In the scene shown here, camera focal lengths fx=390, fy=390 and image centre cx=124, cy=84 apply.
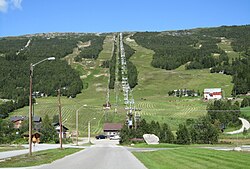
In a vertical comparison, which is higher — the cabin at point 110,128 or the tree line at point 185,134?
the tree line at point 185,134

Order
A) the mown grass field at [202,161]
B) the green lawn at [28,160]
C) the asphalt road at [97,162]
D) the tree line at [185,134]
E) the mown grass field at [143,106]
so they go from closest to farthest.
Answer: the mown grass field at [202,161] < the asphalt road at [97,162] < the green lawn at [28,160] < the tree line at [185,134] < the mown grass field at [143,106]

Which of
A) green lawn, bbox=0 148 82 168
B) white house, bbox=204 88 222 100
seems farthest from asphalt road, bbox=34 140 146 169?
white house, bbox=204 88 222 100

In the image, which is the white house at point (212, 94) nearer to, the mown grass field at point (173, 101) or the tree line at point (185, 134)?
the mown grass field at point (173, 101)

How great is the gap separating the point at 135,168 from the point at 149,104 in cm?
12616

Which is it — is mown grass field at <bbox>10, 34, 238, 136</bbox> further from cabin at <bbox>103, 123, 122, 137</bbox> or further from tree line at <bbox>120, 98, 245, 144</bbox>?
tree line at <bbox>120, 98, 245, 144</bbox>

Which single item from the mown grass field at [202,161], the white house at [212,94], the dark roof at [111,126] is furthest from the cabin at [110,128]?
the mown grass field at [202,161]

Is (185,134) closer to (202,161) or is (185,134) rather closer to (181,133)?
(181,133)

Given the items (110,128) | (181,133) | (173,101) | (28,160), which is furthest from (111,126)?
(28,160)

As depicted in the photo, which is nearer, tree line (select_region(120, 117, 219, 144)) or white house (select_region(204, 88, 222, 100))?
tree line (select_region(120, 117, 219, 144))

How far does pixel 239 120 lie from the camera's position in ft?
343

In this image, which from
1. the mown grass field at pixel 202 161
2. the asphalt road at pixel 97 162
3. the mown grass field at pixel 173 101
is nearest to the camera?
the mown grass field at pixel 202 161

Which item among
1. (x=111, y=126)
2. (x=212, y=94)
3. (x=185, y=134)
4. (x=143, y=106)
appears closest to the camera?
(x=185, y=134)

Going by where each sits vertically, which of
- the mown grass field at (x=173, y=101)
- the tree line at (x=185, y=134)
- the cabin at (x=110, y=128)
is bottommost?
the cabin at (x=110, y=128)

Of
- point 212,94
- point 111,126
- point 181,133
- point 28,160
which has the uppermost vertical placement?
point 212,94
